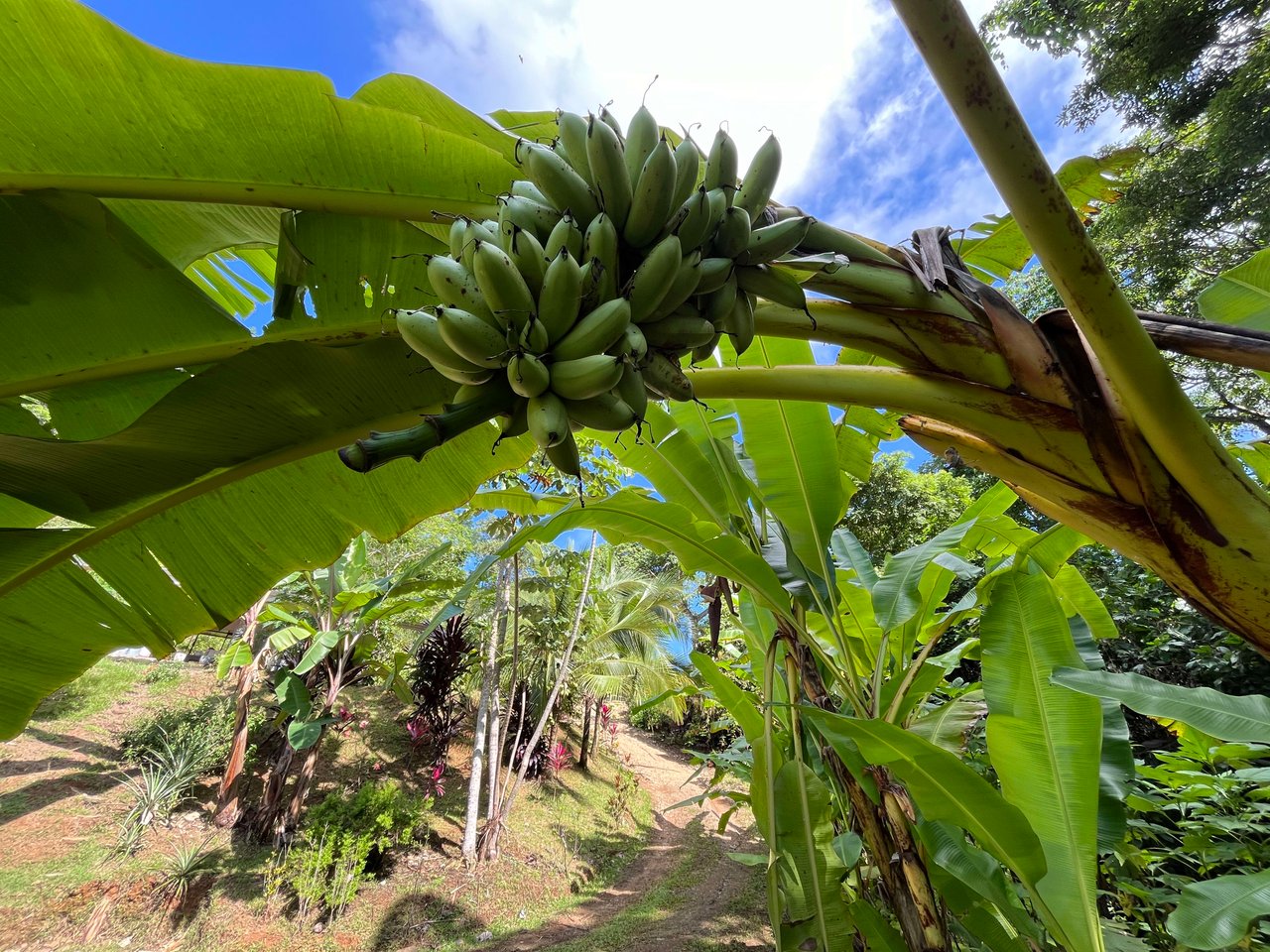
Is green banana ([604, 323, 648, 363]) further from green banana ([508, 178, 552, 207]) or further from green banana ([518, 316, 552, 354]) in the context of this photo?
green banana ([508, 178, 552, 207])

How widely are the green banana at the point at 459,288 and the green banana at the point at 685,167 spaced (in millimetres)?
285

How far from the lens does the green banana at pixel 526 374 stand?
0.62 metres

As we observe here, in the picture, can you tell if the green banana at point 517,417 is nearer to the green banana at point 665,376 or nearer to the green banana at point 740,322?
the green banana at point 665,376

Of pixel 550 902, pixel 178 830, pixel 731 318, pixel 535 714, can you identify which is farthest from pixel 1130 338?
pixel 535 714

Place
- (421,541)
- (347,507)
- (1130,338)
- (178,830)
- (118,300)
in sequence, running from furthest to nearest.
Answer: (421,541)
(178,830)
(347,507)
(118,300)
(1130,338)

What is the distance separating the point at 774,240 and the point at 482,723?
276 inches

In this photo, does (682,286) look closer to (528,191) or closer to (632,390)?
(632,390)

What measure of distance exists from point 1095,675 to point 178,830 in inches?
325

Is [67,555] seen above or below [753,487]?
below

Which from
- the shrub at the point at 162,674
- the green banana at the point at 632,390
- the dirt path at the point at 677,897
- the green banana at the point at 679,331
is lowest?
the dirt path at the point at 677,897

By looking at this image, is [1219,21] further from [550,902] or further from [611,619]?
[550,902]

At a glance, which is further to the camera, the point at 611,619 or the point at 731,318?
the point at 611,619

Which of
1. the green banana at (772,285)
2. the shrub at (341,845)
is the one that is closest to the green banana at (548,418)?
the green banana at (772,285)

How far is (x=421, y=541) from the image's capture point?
9.62 metres
